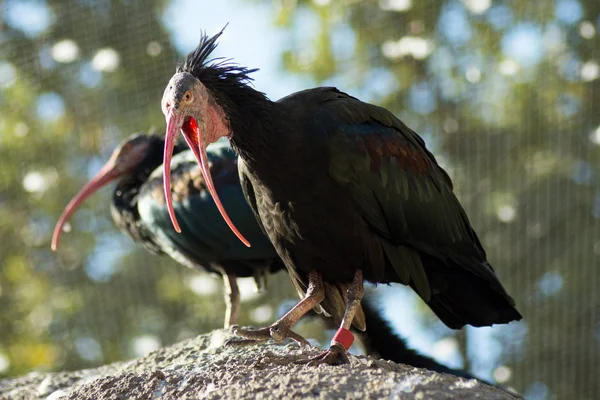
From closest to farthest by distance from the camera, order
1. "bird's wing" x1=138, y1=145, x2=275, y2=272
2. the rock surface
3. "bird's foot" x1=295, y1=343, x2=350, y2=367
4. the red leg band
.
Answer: the rock surface → "bird's foot" x1=295, y1=343, x2=350, y2=367 → the red leg band → "bird's wing" x1=138, y1=145, x2=275, y2=272

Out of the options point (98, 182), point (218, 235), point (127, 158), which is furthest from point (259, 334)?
point (98, 182)

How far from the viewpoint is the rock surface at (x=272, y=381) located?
11.3 feet

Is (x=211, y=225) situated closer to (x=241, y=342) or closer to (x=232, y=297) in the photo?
(x=232, y=297)

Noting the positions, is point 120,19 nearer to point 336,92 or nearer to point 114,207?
point 114,207

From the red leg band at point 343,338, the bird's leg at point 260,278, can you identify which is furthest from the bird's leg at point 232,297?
the red leg band at point 343,338

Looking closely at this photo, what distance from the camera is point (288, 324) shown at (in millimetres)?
4598

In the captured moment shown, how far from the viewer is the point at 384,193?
15.5 feet

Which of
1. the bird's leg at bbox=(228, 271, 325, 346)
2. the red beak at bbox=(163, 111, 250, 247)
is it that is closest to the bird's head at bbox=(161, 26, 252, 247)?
the red beak at bbox=(163, 111, 250, 247)

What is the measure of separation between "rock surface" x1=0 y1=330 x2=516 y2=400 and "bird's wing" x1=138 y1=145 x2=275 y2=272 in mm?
1286

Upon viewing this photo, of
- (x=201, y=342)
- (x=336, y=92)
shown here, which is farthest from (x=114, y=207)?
(x=336, y=92)

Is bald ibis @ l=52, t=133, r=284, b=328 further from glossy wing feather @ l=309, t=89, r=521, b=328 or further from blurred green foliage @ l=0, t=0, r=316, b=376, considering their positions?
blurred green foliage @ l=0, t=0, r=316, b=376

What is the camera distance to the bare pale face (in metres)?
4.39

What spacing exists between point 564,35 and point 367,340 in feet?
16.0

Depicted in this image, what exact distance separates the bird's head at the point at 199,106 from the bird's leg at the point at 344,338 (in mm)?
558
